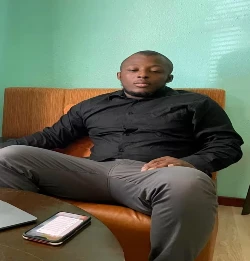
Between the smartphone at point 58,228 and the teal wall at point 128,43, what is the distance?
4.69ft

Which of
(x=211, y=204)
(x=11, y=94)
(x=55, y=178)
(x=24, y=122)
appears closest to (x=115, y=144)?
(x=55, y=178)

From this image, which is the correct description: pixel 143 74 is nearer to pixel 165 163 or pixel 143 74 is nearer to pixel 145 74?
pixel 145 74

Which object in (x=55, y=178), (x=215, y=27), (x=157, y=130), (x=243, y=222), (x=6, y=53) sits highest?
(x=215, y=27)

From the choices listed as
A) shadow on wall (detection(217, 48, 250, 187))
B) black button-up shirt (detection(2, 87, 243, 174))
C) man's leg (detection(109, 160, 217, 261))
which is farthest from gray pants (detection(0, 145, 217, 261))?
shadow on wall (detection(217, 48, 250, 187))

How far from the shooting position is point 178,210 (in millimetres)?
928

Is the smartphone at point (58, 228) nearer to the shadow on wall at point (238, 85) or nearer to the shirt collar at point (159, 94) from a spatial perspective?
the shirt collar at point (159, 94)

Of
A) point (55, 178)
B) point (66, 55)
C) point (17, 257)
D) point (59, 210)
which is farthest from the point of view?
point (66, 55)

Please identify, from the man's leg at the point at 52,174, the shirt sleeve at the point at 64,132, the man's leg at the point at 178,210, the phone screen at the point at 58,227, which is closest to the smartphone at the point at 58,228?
the phone screen at the point at 58,227

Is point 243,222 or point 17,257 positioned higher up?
point 17,257

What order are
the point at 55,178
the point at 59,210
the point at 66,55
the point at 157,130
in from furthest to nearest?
the point at 66,55, the point at 157,130, the point at 55,178, the point at 59,210

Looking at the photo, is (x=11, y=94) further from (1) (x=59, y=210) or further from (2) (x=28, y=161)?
(1) (x=59, y=210)

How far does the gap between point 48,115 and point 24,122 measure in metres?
0.17

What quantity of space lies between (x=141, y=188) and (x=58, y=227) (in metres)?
0.39

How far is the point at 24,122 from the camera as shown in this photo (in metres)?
1.96
